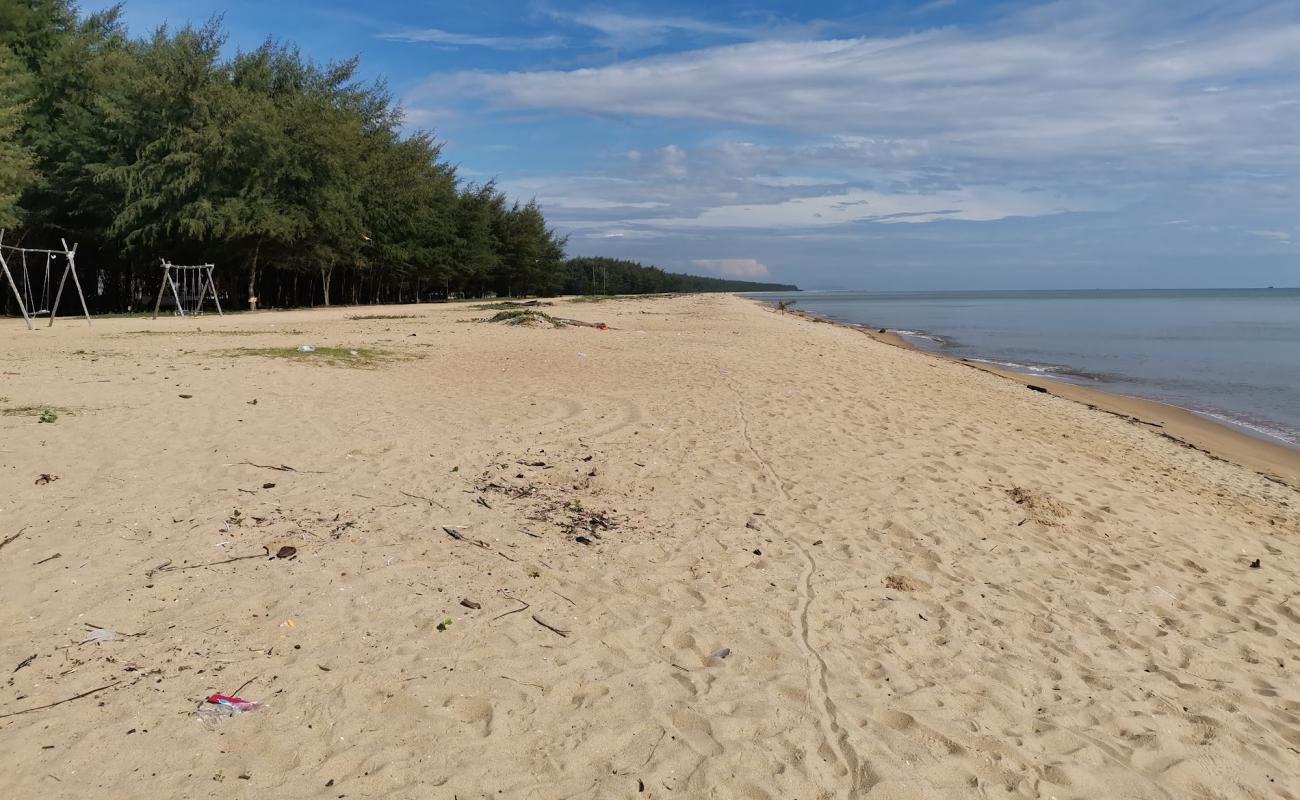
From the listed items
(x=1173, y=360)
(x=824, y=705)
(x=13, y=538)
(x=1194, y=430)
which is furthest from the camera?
(x=1173, y=360)

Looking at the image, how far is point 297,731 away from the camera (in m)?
3.16

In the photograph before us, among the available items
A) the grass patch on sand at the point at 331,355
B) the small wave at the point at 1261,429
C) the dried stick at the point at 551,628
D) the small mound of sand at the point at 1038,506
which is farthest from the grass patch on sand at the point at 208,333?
the small wave at the point at 1261,429

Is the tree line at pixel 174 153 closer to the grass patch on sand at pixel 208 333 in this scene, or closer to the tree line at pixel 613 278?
the grass patch on sand at pixel 208 333

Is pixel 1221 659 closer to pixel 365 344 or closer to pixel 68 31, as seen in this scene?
pixel 365 344

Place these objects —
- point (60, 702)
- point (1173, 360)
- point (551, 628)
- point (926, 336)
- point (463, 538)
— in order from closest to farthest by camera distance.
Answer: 1. point (60, 702)
2. point (551, 628)
3. point (463, 538)
4. point (1173, 360)
5. point (926, 336)

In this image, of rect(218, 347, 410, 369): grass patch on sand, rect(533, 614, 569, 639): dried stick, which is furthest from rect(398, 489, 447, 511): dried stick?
rect(218, 347, 410, 369): grass patch on sand

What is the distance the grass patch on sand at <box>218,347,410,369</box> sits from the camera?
12.6 meters

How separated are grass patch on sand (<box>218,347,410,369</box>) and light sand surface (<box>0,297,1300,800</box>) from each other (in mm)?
3456

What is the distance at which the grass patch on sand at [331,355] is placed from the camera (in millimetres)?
12641

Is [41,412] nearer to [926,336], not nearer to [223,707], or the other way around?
[223,707]

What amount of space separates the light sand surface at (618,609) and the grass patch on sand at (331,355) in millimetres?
3456

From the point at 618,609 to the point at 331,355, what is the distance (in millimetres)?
10632

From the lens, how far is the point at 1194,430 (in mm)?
12992

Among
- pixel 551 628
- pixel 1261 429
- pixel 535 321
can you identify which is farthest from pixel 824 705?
pixel 535 321
